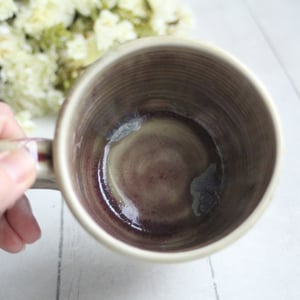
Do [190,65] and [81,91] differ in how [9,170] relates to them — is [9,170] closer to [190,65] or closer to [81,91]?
[81,91]

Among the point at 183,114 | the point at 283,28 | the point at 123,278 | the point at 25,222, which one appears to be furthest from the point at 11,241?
the point at 283,28

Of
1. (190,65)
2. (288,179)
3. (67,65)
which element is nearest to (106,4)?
(67,65)

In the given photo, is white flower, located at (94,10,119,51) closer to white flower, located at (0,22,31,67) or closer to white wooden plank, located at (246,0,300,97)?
white flower, located at (0,22,31,67)

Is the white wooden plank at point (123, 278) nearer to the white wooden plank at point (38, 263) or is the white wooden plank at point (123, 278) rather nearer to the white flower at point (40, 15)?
the white wooden plank at point (38, 263)

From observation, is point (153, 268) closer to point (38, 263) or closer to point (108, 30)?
point (38, 263)

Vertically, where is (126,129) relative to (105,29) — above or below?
below

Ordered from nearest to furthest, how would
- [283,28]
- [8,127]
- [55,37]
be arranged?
1. [8,127]
2. [55,37]
3. [283,28]

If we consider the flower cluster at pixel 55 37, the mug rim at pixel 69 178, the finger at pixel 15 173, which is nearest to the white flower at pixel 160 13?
the flower cluster at pixel 55 37
